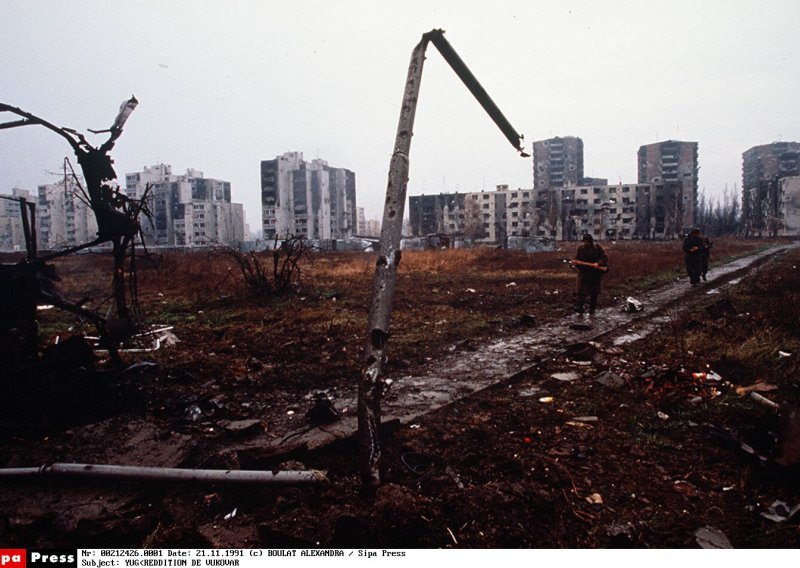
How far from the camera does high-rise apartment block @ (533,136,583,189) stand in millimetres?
99000

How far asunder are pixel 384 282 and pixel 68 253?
3472 millimetres

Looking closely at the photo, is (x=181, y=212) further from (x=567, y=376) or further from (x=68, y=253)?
(x=567, y=376)

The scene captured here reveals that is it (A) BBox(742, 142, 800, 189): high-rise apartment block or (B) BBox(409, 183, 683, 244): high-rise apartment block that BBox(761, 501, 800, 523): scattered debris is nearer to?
(B) BBox(409, 183, 683, 244): high-rise apartment block

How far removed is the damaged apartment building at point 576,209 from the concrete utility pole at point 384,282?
6421 cm

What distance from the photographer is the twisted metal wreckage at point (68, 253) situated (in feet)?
12.4

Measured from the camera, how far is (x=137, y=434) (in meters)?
3.39

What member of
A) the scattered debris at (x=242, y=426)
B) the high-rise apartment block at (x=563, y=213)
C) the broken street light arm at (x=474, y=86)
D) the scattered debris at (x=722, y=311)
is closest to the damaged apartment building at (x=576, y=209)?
the high-rise apartment block at (x=563, y=213)

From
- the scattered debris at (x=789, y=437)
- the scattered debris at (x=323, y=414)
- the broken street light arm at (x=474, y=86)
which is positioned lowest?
the scattered debris at (x=323, y=414)

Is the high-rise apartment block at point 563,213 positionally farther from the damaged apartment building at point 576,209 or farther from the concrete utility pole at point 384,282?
the concrete utility pole at point 384,282

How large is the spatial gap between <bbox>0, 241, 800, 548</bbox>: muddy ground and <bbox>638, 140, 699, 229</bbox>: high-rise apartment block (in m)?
96.4

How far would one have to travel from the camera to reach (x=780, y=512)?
224 centimetres

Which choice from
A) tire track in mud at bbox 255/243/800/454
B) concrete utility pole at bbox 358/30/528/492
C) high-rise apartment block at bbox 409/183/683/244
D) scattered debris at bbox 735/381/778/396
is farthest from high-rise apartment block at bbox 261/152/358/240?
concrete utility pole at bbox 358/30/528/492

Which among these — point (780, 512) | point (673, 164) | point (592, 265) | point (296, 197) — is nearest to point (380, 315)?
point (780, 512)

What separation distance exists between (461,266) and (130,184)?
87980 millimetres
